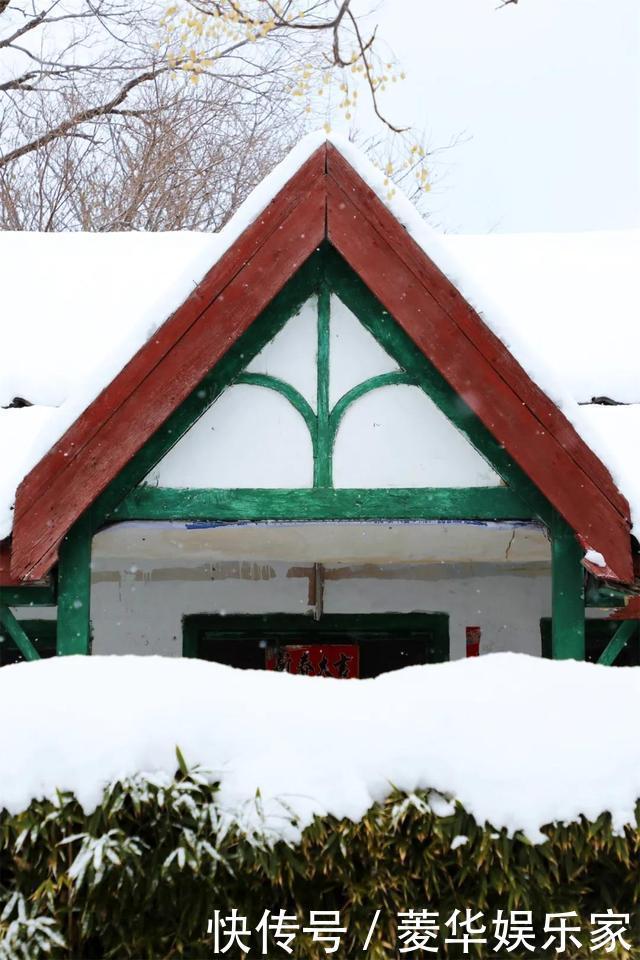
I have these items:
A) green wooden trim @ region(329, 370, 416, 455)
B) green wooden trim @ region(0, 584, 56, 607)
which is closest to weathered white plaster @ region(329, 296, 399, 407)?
green wooden trim @ region(329, 370, 416, 455)

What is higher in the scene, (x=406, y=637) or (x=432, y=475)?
(x=432, y=475)

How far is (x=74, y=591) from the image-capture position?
15.0ft

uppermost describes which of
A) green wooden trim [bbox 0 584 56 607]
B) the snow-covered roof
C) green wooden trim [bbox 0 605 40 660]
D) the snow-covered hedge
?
the snow-covered roof

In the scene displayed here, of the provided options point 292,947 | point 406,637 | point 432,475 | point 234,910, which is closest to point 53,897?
point 234,910

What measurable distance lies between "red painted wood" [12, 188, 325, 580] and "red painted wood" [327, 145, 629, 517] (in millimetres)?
284

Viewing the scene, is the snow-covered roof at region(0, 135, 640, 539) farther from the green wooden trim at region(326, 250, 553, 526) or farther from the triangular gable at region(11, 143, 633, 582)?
the green wooden trim at region(326, 250, 553, 526)

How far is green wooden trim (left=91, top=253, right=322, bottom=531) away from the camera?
4.59m

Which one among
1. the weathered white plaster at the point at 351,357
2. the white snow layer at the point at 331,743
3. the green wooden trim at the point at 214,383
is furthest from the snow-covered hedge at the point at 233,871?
the weathered white plaster at the point at 351,357

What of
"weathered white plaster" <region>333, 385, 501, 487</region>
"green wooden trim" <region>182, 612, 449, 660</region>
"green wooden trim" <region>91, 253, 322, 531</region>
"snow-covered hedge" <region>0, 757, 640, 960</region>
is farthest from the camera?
"green wooden trim" <region>182, 612, 449, 660</region>

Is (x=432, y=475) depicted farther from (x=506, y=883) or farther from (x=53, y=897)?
(x=53, y=897)

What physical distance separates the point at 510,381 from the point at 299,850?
2.39m

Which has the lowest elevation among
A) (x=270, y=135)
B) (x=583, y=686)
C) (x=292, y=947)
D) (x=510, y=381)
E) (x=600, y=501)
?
(x=292, y=947)

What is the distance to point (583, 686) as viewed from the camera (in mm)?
3129

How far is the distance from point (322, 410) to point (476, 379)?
2.30 ft
